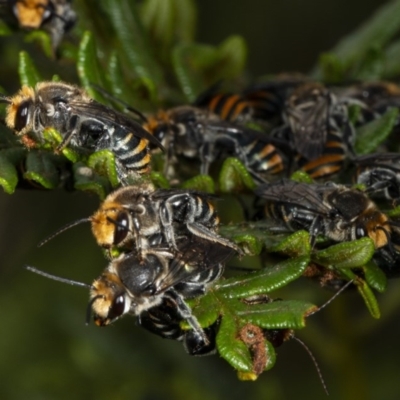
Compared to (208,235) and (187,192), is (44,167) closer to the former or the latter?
(187,192)

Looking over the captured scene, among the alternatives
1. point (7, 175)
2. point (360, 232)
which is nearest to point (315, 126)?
point (360, 232)

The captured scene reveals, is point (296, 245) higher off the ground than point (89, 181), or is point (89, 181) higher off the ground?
point (296, 245)

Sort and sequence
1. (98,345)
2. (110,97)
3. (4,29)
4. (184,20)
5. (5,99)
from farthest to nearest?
(98,345), (184,20), (4,29), (110,97), (5,99)

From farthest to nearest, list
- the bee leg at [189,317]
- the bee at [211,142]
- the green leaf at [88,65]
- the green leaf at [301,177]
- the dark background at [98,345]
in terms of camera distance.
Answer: the dark background at [98,345]
the bee at [211,142]
the green leaf at [88,65]
the green leaf at [301,177]
the bee leg at [189,317]

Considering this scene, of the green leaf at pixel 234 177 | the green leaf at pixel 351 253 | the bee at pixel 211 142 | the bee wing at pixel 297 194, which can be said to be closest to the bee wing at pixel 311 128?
the bee at pixel 211 142

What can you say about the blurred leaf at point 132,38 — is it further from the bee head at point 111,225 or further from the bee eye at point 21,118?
the bee head at point 111,225
